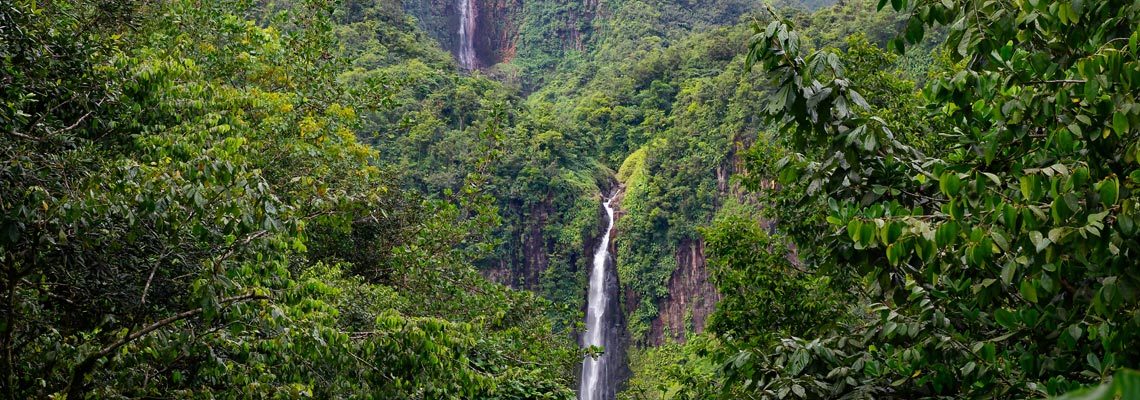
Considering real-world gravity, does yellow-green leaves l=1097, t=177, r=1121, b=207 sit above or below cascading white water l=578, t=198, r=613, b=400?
above

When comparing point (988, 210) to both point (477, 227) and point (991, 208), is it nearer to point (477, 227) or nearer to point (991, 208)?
point (991, 208)

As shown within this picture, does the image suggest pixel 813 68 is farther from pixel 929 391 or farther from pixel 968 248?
pixel 929 391

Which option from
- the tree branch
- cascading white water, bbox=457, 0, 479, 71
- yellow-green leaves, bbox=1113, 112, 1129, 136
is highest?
yellow-green leaves, bbox=1113, 112, 1129, 136

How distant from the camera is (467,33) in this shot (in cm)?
6081

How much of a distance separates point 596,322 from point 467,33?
1330 inches

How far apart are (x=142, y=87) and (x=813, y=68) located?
446cm

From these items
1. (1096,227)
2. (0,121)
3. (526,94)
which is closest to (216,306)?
(0,121)

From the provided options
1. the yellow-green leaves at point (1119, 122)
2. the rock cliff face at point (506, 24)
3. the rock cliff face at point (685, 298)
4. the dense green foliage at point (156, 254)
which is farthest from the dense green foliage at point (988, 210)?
the rock cliff face at point (506, 24)

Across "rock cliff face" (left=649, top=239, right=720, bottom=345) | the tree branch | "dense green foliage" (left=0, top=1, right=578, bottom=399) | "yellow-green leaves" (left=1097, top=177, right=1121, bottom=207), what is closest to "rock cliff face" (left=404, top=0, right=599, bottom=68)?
"rock cliff face" (left=649, top=239, right=720, bottom=345)

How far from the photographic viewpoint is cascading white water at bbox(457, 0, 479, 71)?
60.1 meters

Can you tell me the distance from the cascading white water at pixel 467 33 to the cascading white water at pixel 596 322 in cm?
2845

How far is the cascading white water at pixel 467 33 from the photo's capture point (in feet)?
197

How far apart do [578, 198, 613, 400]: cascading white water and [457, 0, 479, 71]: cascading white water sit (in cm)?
2845

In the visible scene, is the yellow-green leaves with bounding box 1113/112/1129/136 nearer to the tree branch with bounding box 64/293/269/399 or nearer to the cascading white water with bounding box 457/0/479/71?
the tree branch with bounding box 64/293/269/399
